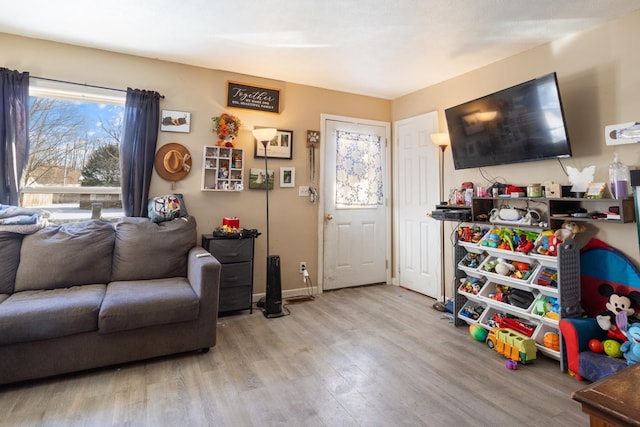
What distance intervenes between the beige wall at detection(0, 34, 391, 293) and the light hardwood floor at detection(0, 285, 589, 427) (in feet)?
3.83

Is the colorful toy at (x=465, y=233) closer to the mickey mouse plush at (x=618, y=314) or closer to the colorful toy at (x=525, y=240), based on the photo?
the colorful toy at (x=525, y=240)

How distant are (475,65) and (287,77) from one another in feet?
6.39

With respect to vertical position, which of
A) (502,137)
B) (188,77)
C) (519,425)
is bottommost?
(519,425)

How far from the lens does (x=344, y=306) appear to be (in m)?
3.39

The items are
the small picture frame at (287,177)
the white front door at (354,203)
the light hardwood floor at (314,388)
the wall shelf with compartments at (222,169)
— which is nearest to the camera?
the light hardwood floor at (314,388)

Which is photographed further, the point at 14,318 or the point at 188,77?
the point at 188,77

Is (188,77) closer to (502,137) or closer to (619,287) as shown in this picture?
(502,137)

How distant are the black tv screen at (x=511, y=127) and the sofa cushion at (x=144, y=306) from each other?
9.03 feet

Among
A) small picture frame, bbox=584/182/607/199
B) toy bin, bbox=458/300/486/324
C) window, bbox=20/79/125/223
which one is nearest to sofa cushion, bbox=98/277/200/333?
window, bbox=20/79/125/223

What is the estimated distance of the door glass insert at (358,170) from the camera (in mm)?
3951

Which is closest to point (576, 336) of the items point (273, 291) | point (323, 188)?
point (273, 291)

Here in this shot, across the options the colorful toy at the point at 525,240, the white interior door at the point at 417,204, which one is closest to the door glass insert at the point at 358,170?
the white interior door at the point at 417,204

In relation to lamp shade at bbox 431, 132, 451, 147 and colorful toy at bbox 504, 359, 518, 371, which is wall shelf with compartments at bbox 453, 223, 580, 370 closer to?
colorful toy at bbox 504, 359, 518, 371

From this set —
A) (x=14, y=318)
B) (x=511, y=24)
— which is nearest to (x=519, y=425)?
(x=511, y=24)
